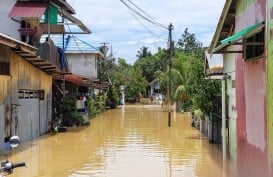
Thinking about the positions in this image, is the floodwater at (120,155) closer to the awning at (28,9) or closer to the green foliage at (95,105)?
the awning at (28,9)

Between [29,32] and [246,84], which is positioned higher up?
[29,32]

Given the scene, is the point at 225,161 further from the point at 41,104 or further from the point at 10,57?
the point at 41,104

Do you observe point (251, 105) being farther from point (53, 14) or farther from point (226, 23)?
point (53, 14)

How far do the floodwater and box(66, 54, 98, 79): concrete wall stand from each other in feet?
66.5

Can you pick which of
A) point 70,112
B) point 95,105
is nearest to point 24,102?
point 70,112

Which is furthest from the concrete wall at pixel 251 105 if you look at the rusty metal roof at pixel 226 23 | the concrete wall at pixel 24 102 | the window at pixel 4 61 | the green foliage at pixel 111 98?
the green foliage at pixel 111 98

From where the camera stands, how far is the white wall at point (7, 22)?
23547 millimetres

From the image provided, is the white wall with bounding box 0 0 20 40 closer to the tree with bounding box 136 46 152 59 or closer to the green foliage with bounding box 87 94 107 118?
the green foliage with bounding box 87 94 107 118

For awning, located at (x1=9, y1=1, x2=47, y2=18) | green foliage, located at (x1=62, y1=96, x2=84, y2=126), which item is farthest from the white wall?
green foliage, located at (x1=62, y1=96, x2=84, y2=126)

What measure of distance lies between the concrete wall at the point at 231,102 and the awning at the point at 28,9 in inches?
403

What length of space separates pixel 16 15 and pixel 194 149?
10.4 meters

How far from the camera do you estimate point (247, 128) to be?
11.6 m

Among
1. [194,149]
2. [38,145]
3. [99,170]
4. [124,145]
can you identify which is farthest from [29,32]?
[99,170]

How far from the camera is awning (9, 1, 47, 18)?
22.3 m
